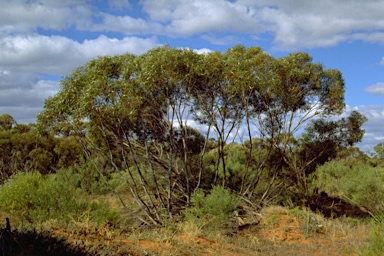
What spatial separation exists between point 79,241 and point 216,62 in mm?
10600

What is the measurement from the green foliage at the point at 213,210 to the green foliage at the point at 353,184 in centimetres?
701

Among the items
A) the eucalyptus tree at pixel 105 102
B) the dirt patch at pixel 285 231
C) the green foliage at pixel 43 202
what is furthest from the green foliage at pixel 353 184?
the green foliage at pixel 43 202

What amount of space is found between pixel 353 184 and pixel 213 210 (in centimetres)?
884

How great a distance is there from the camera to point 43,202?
14227mm

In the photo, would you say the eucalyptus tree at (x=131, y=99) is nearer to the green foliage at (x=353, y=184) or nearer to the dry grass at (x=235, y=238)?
the dry grass at (x=235, y=238)

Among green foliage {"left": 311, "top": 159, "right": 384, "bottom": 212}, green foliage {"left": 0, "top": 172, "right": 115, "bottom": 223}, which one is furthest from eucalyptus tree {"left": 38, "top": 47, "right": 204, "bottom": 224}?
green foliage {"left": 311, "top": 159, "right": 384, "bottom": 212}

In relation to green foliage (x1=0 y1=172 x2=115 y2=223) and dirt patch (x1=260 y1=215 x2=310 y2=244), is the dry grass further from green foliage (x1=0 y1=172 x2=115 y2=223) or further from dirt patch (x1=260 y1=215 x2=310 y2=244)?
green foliage (x1=0 y1=172 x2=115 y2=223)

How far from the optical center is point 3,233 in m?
8.67

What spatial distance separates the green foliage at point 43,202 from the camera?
45.8 feet

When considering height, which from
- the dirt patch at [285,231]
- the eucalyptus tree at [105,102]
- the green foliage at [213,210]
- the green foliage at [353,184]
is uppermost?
the eucalyptus tree at [105,102]

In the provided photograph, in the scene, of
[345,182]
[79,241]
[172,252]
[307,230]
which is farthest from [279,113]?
[79,241]

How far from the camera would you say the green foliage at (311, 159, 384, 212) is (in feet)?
66.8

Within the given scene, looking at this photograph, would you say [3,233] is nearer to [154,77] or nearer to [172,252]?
[172,252]

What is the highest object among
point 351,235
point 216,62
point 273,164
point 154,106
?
point 216,62
